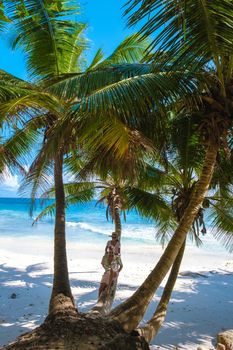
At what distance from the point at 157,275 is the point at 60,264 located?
1430 millimetres

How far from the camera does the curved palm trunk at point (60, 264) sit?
4875mm

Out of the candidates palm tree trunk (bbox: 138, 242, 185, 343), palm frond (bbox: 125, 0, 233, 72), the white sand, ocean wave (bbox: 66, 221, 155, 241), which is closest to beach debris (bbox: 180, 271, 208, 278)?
the white sand

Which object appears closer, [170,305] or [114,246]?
[114,246]

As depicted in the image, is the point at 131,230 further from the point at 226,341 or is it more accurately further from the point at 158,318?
the point at 158,318

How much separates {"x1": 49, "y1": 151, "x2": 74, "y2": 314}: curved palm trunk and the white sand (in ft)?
7.28

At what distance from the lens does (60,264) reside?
5.36 metres

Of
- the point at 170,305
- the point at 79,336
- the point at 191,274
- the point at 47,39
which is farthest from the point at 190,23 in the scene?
the point at 191,274

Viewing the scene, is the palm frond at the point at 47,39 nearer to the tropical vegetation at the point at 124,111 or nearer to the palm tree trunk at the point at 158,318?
the tropical vegetation at the point at 124,111

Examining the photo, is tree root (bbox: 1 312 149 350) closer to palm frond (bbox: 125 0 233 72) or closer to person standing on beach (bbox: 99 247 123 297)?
person standing on beach (bbox: 99 247 123 297)

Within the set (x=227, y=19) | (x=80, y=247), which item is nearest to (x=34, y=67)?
(x=227, y=19)

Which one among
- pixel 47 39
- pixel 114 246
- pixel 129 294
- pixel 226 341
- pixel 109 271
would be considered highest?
pixel 47 39

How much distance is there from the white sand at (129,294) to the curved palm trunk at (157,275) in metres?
2.27

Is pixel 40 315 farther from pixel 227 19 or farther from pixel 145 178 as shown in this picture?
pixel 227 19

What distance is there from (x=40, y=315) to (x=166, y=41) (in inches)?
284
